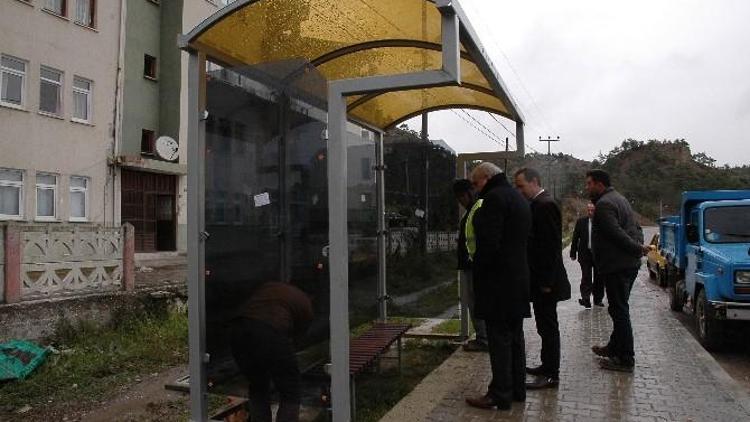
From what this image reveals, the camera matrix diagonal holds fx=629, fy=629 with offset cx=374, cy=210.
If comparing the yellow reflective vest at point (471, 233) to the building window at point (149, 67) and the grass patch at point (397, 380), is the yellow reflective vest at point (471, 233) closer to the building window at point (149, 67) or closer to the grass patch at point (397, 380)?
the grass patch at point (397, 380)

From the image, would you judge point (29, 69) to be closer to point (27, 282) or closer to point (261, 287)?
point (27, 282)

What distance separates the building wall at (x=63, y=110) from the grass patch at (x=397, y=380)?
1486 cm

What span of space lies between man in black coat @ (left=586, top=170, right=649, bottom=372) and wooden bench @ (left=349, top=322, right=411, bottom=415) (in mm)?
2054

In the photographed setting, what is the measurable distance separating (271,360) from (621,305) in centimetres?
353

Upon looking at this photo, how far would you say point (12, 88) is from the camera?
58.4ft

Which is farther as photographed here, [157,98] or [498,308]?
[157,98]

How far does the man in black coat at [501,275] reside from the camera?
462 cm

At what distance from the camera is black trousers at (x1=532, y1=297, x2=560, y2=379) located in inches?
213

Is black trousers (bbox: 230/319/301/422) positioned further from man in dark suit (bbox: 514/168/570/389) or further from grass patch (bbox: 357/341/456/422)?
man in dark suit (bbox: 514/168/570/389)

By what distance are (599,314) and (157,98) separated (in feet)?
61.5

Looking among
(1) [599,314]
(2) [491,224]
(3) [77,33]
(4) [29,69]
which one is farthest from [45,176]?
(2) [491,224]

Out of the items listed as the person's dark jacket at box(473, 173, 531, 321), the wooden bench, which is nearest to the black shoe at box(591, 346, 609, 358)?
the wooden bench

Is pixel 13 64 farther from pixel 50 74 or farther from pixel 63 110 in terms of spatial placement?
pixel 63 110

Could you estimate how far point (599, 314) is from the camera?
1011 centimetres
